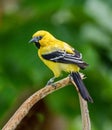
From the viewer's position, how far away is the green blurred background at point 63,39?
2.49 m

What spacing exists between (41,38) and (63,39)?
1.57 meters

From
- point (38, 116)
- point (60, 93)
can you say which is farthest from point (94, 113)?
point (38, 116)

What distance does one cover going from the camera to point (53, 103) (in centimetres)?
270

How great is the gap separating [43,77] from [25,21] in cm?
31

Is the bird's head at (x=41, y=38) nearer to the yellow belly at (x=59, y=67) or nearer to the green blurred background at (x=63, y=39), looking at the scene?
the yellow belly at (x=59, y=67)

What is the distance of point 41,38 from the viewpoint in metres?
1.00

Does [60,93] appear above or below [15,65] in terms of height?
below

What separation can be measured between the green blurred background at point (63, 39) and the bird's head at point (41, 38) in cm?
127

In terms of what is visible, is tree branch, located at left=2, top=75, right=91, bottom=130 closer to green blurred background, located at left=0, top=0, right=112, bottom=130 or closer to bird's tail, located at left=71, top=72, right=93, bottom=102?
bird's tail, located at left=71, top=72, right=93, bottom=102

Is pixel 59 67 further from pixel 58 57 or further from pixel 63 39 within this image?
pixel 63 39

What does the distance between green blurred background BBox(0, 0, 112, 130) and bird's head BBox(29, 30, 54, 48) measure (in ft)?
4.16

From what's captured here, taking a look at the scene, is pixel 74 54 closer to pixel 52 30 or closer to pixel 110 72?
pixel 52 30

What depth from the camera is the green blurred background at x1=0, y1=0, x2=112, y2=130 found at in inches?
98.0

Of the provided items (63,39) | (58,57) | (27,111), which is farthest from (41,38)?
(63,39)
